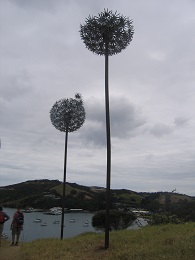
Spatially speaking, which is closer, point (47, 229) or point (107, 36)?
point (107, 36)

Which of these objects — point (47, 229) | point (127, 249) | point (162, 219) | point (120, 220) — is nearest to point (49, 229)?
point (47, 229)

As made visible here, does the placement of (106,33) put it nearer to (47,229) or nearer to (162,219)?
(162,219)

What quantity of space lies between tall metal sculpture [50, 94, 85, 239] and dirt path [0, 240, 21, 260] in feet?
13.3

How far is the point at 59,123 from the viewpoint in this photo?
19.3m

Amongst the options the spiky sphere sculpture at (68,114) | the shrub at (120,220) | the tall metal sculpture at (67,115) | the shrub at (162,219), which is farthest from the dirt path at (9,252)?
the shrub at (120,220)

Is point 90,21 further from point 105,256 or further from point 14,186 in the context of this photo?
point 14,186

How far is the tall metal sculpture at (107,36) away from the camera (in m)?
13.0

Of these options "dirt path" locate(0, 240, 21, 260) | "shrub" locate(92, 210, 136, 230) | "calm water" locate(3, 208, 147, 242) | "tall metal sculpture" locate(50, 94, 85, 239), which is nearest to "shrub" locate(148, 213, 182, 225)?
"calm water" locate(3, 208, 147, 242)

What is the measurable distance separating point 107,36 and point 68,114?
6.87 m

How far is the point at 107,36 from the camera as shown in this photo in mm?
13383

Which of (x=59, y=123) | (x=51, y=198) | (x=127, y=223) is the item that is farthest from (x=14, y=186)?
(x=59, y=123)

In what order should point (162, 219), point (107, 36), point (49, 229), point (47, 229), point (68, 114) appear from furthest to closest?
point (49, 229) → point (47, 229) → point (162, 219) → point (68, 114) → point (107, 36)

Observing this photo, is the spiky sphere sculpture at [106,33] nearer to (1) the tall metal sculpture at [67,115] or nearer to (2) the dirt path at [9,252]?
(1) the tall metal sculpture at [67,115]

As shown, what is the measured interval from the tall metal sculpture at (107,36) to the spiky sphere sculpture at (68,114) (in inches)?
226
